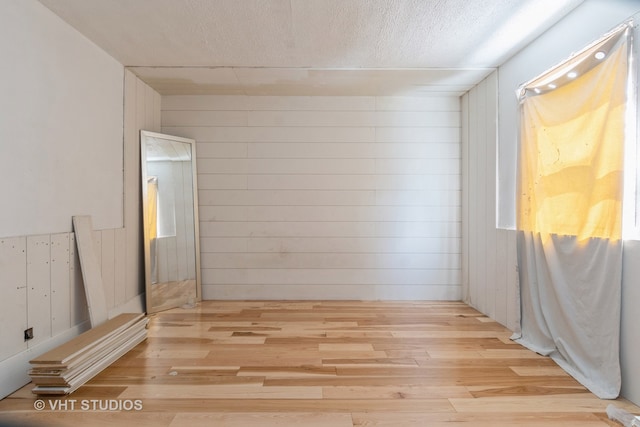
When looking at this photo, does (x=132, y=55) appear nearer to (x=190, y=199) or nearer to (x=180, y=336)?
(x=190, y=199)

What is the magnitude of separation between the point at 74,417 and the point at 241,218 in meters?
2.98

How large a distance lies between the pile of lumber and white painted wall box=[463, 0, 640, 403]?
339 cm

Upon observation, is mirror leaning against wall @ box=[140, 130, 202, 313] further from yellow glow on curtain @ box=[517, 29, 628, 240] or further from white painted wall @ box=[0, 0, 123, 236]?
yellow glow on curtain @ box=[517, 29, 628, 240]

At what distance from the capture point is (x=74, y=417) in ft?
6.97

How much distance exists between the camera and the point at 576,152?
2.66m

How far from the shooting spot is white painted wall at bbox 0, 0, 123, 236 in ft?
8.11

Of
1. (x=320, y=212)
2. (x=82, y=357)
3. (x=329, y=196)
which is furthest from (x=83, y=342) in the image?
(x=329, y=196)

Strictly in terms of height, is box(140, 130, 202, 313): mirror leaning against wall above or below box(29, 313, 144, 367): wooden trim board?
above

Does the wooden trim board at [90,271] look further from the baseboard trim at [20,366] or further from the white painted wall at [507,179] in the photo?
the white painted wall at [507,179]

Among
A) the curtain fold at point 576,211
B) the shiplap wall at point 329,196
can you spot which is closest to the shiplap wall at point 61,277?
the shiplap wall at point 329,196

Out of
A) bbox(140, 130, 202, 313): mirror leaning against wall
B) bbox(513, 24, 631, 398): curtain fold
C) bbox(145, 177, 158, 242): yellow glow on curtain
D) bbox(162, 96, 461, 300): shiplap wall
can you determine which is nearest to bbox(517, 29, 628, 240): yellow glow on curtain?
bbox(513, 24, 631, 398): curtain fold

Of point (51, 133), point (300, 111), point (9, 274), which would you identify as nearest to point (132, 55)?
point (51, 133)

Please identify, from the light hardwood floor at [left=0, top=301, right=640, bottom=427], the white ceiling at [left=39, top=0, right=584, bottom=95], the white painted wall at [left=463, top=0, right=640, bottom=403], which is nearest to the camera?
the light hardwood floor at [left=0, top=301, right=640, bottom=427]

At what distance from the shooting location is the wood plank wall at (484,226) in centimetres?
374
